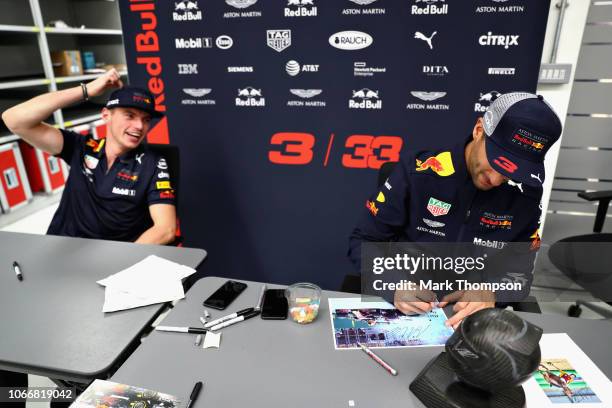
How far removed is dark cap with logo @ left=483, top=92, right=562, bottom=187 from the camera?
0.98m

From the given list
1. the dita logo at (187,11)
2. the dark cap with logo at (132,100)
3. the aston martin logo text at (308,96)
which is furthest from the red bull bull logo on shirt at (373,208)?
the dita logo at (187,11)

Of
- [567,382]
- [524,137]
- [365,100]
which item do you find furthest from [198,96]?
[567,382]

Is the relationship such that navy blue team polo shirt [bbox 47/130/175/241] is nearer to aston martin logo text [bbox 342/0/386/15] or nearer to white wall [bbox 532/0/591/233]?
aston martin logo text [bbox 342/0/386/15]

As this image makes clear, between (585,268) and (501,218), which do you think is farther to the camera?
(585,268)

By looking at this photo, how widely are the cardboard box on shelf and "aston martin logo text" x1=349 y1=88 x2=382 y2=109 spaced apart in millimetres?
3261

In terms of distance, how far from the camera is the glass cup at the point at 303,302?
1055 millimetres

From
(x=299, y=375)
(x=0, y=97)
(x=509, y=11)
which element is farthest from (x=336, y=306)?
(x=0, y=97)

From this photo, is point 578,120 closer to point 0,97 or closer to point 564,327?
point 564,327

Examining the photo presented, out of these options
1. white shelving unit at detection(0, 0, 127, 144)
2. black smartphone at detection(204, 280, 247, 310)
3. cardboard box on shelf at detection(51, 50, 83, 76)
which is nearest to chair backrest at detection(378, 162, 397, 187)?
black smartphone at detection(204, 280, 247, 310)

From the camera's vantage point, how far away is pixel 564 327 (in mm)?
1037

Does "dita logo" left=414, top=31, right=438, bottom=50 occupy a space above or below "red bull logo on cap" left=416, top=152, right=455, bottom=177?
above

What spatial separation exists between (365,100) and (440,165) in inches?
37.5

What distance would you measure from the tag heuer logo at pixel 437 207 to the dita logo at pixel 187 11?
1.71 metres

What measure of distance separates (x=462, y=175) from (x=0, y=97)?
4.29 m
